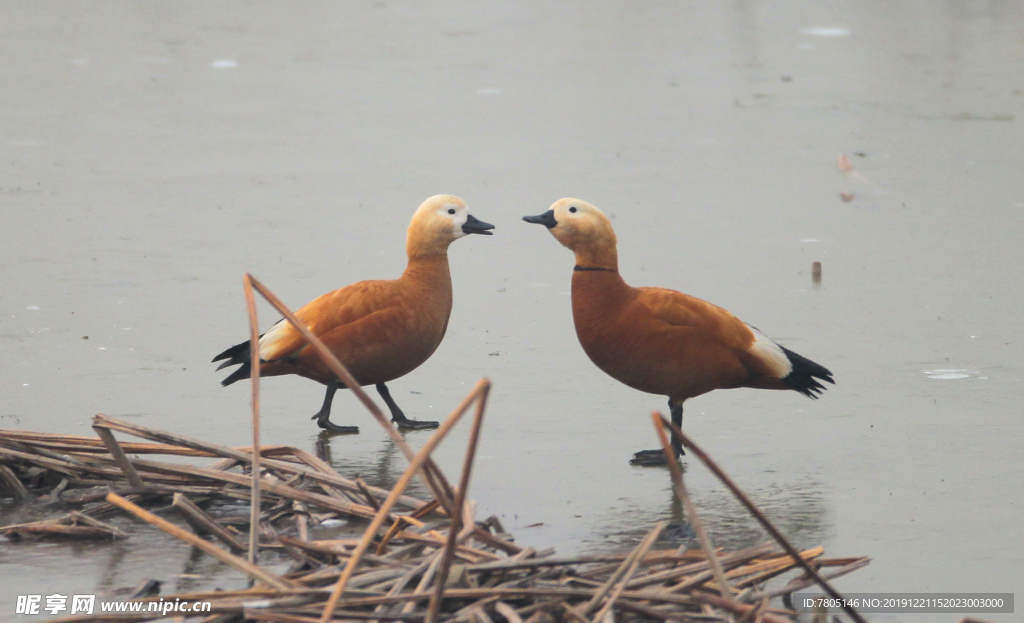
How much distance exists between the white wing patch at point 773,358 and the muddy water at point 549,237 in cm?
25

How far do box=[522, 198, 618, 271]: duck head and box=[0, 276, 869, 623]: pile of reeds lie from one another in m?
1.20

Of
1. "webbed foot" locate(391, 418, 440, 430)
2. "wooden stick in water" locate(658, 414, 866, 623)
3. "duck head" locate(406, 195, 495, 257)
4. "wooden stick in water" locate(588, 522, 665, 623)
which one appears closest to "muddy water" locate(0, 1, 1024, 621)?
"webbed foot" locate(391, 418, 440, 430)

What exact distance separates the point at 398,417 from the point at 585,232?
986 millimetres

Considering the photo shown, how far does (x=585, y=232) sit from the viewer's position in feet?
14.5

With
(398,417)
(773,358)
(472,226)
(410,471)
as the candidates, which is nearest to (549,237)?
(472,226)

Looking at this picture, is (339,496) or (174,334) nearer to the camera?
(339,496)

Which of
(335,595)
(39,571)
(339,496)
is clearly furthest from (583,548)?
(39,571)

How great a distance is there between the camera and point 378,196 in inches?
317

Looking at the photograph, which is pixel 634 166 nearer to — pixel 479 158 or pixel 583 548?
pixel 479 158

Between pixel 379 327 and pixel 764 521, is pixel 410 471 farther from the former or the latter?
pixel 379 327

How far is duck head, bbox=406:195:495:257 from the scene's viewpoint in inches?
187

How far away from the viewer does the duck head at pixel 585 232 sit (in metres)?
4.42

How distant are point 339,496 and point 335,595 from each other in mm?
1117

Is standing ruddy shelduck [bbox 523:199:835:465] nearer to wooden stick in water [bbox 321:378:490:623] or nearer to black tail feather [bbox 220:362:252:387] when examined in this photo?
black tail feather [bbox 220:362:252:387]
